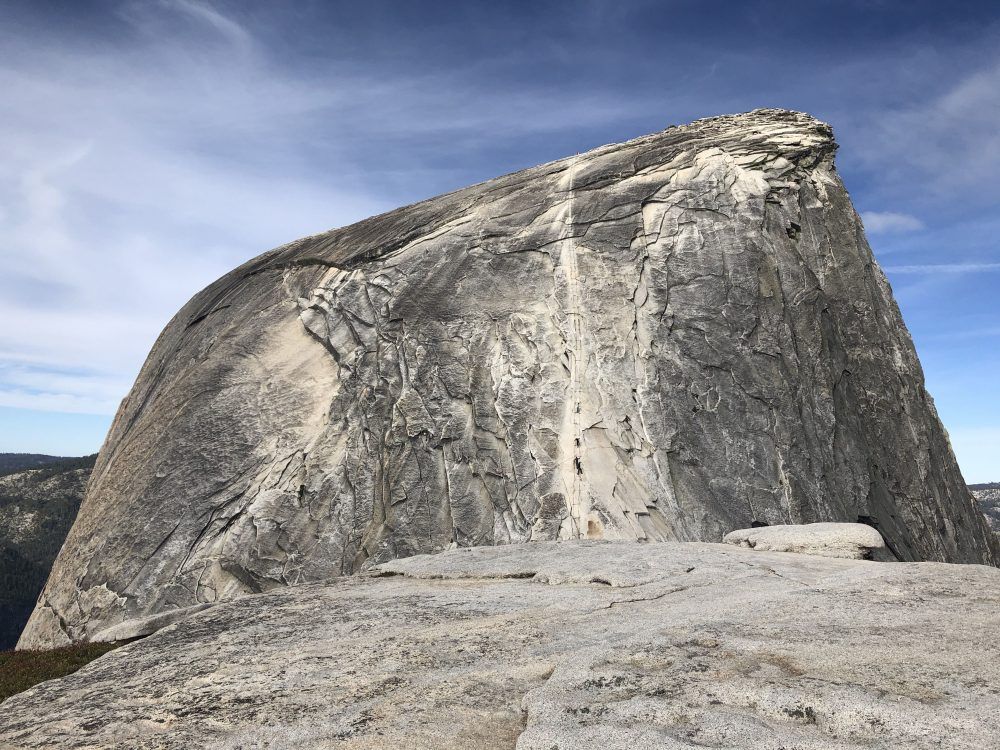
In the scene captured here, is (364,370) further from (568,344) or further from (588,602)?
(588,602)

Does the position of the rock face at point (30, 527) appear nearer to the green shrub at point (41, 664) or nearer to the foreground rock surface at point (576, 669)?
the green shrub at point (41, 664)

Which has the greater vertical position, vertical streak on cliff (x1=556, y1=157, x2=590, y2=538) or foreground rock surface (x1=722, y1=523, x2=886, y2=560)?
vertical streak on cliff (x1=556, y1=157, x2=590, y2=538)

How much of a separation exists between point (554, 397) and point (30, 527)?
5899 inches

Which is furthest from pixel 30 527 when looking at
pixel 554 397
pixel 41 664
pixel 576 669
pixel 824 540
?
pixel 576 669

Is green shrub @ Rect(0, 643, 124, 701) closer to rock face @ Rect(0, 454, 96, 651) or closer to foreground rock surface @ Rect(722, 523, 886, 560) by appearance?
foreground rock surface @ Rect(722, 523, 886, 560)

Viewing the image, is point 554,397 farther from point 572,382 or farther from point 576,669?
point 576,669

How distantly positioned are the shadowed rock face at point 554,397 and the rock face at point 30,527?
10024cm

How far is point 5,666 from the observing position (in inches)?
588

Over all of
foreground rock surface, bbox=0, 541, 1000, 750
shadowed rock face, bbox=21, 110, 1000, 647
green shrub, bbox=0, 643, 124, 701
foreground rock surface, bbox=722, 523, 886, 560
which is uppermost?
shadowed rock face, bbox=21, 110, 1000, 647

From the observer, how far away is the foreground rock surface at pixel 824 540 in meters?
17.2

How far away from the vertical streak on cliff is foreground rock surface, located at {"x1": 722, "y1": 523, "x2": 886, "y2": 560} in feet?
19.3

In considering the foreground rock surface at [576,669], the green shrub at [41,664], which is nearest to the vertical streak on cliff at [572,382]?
the foreground rock surface at [576,669]

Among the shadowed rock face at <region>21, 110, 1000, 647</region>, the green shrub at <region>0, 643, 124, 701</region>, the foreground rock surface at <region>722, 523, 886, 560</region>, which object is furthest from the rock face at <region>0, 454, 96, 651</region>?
the foreground rock surface at <region>722, 523, 886, 560</region>

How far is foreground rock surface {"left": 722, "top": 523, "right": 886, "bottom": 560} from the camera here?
17172mm
